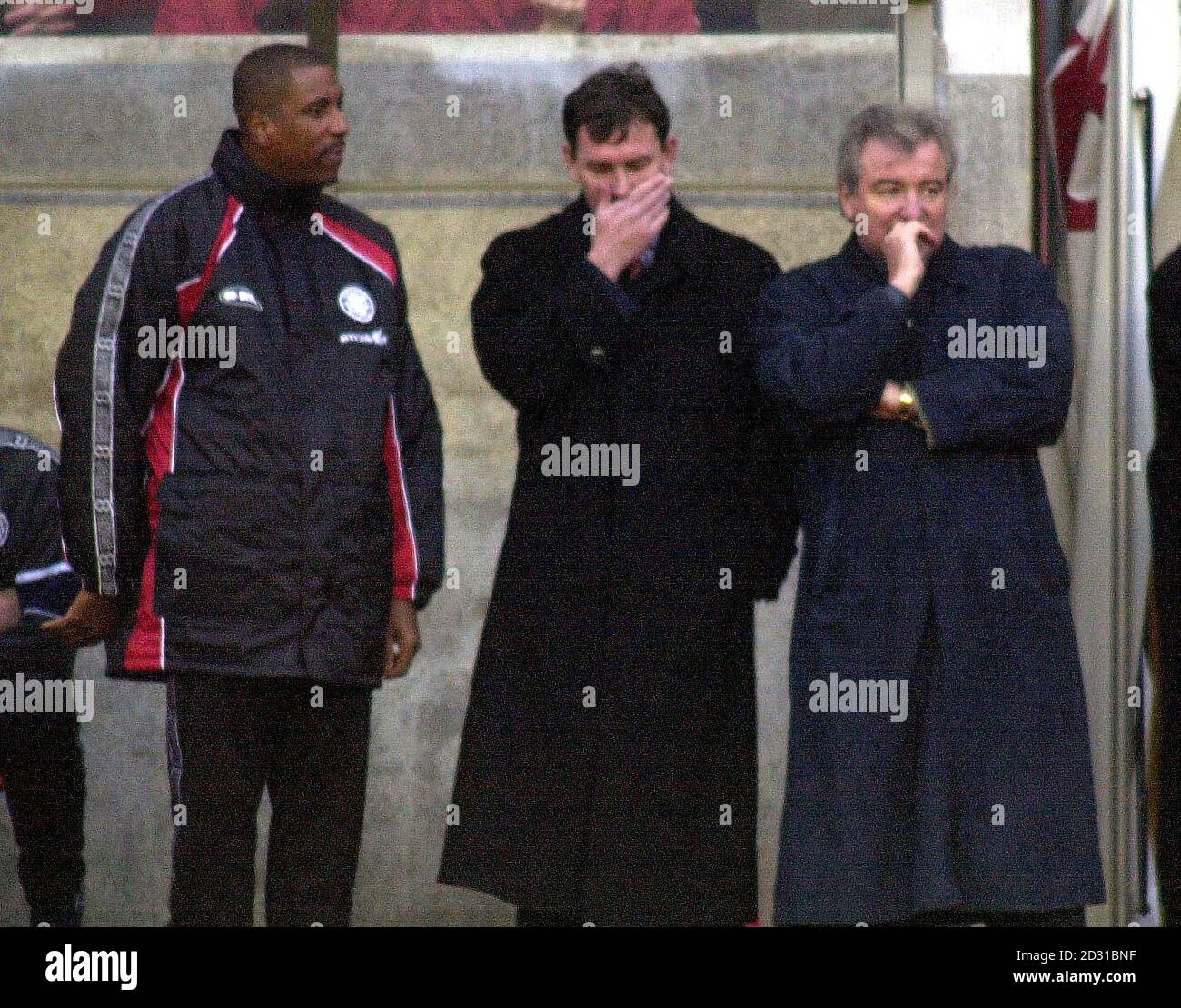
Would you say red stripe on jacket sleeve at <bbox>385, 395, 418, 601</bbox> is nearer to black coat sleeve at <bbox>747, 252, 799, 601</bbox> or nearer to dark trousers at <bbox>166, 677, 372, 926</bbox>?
dark trousers at <bbox>166, 677, 372, 926</bbox>

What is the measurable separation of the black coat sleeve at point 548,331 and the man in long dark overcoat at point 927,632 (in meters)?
0.33

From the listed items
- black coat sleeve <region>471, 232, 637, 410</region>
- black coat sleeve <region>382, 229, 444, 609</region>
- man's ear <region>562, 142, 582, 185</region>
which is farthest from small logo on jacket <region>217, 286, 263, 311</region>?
man's ear <region>562, 142, 582, 185</region>

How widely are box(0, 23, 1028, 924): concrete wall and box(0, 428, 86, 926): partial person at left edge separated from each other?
6 cm

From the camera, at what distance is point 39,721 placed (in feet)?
16.2

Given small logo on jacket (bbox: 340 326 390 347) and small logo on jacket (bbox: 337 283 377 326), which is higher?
small logo on jacket (bbox: 337 283 377 326)

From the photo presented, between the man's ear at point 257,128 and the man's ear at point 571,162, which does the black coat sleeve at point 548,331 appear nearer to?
the man's ear at point 571,162

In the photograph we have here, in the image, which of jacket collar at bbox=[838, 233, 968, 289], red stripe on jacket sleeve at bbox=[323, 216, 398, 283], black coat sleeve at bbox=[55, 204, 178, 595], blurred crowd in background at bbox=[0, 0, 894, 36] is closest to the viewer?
black coat sleeve at bbox=[55, 204, 178, 595]

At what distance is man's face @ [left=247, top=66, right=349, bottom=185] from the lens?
14.8 feet

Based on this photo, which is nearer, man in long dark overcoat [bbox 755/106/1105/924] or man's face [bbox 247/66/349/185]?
man in long dark overcoat [bbox 755/106/1105/924]

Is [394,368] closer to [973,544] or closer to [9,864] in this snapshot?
[973,544]

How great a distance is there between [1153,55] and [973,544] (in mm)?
1372

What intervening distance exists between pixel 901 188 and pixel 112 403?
1674 mm

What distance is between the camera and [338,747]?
14.4 feet
